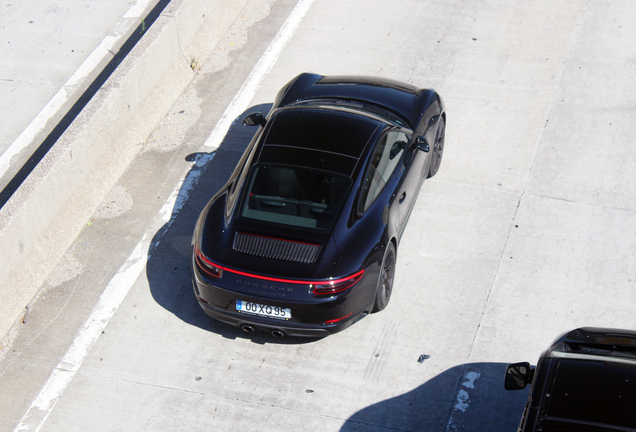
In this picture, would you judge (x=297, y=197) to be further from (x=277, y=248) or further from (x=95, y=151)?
(x=95, y=151)

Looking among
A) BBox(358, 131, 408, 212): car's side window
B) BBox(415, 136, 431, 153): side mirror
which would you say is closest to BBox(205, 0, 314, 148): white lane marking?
BBox(358, 131, 408, 212): car's side window

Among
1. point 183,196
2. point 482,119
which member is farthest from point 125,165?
point 482,119

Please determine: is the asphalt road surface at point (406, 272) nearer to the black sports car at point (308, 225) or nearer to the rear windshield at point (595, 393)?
the black sports car at point (308, 225)

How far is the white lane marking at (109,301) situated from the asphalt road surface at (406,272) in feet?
0.07

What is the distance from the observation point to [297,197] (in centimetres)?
621

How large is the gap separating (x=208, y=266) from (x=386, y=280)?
1704 millimetres

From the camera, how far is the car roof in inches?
253

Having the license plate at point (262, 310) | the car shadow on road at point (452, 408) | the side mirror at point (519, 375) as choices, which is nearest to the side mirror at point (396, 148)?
the license plate at point (262, 310)

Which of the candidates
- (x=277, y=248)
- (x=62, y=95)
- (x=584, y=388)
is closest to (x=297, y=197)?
(x=277, y=248)

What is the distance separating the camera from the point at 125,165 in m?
8.36

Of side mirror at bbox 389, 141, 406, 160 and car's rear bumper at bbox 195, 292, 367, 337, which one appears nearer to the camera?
car's rear bumper at bbox 195, 292, 367, 337

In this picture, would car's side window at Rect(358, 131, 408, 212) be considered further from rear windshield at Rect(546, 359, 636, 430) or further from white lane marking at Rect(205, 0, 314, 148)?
white lane marking at Rect(205, 0, 314, 148)

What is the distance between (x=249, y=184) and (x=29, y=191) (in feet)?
7.46

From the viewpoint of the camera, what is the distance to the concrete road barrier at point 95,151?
266 inches
